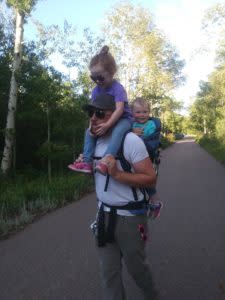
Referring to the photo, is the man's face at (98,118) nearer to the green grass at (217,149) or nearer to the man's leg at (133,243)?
the man's leg at (133,243)

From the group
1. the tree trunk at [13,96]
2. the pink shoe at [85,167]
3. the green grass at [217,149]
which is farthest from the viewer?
the green grass at [217,149]

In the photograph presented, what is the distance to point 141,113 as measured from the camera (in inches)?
172

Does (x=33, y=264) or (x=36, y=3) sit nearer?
(x=33, y=264)

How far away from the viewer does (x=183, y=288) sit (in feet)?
15.9

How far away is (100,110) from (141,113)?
108 cm

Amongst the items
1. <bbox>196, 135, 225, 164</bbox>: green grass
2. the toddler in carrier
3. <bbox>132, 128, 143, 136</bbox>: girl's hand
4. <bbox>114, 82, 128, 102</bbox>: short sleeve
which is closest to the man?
<bbox>114, 82, 128, 102</bbox>: short sleeve

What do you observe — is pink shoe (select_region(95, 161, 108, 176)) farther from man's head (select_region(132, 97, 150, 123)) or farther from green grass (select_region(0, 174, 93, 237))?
green grass (select_region(0, 174, 93, 237))

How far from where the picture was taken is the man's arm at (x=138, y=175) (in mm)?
3176

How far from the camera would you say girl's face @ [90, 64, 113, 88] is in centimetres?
346

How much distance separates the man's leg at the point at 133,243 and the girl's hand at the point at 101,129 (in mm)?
652

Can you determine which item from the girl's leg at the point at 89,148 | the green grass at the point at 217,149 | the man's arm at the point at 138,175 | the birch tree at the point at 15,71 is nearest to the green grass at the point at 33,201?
the girl's leg at the point at 89,148

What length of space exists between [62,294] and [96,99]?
2.52 metres

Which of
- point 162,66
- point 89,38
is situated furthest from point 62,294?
point 162,66

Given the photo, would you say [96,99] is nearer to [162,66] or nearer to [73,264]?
[73,264]
